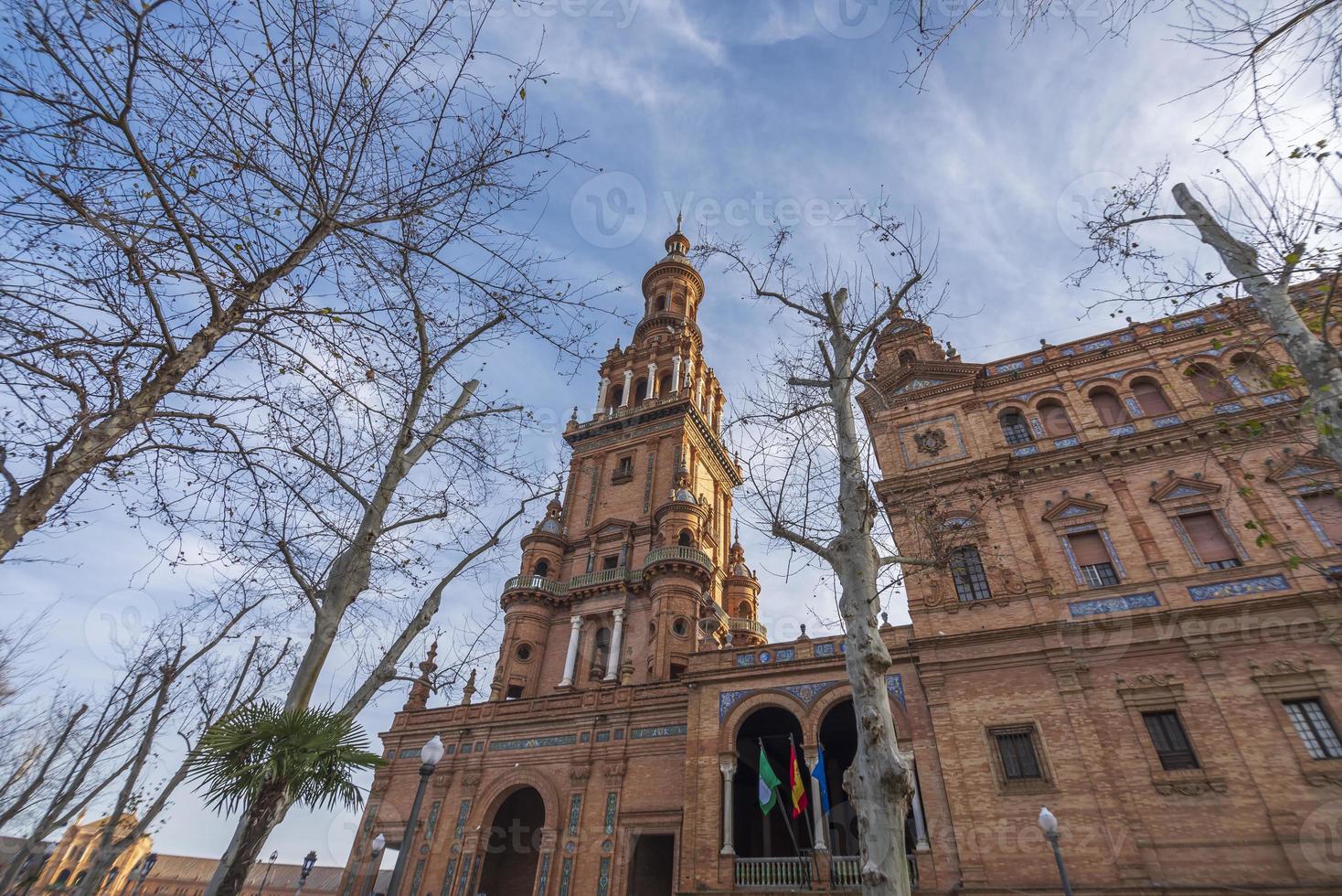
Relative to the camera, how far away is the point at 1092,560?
1769 cm

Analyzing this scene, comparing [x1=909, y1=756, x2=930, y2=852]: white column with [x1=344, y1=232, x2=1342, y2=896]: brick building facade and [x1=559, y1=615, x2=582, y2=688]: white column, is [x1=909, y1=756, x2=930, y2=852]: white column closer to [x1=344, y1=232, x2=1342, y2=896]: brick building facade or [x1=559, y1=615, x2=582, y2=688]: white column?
[x1=344, y1=232, x2=1342, y2=896]: brick building facade

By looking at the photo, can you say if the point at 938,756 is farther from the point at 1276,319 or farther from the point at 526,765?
the point at 526,765

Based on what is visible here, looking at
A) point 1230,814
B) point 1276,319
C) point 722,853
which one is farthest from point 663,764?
point 1276,319

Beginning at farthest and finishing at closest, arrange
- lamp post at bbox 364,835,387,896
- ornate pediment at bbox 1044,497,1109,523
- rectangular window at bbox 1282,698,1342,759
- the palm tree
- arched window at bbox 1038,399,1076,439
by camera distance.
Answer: lamp post at bbox 364,835,387,896 < arched window at bbox 1038,399,1076,439 < ornate pediment at bbox 1044,497,1109,523 < rectangular window at bbox 1282,698,1342,759 < the palm tree

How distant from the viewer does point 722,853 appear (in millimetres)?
16625

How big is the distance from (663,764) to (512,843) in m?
7.96

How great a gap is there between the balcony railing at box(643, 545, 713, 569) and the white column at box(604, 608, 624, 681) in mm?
2510

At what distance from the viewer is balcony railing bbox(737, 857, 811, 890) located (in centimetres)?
1588

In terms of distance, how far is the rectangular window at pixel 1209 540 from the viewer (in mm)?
16344

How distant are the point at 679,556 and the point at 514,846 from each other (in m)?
12.7

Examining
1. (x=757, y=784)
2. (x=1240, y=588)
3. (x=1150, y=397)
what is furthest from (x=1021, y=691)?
(x=1150, y=397)

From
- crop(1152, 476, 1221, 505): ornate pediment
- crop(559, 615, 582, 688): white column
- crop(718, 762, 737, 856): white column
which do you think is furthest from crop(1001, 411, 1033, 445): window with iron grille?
crop(559, 615, 582, 688): white column

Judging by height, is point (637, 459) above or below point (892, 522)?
above

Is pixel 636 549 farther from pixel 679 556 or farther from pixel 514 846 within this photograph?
pixel 514 846
